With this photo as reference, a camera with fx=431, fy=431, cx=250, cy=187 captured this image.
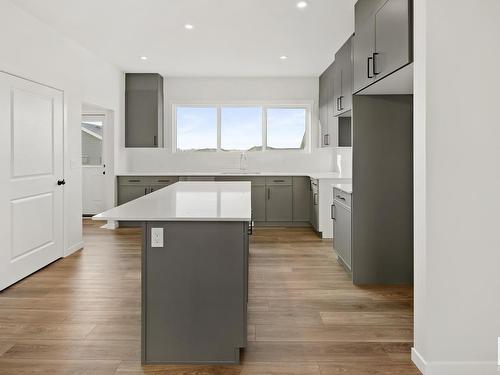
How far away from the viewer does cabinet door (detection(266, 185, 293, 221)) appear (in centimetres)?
711

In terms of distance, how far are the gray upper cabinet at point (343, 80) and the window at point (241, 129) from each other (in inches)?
82.2

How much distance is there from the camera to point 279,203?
7125 mm

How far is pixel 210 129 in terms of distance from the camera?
776 cm

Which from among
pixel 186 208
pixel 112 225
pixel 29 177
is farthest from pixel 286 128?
pixel 186 208

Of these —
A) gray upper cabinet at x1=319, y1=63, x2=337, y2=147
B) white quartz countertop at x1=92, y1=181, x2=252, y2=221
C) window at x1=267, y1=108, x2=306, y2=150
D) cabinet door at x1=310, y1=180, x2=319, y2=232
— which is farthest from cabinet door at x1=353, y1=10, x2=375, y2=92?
window at x1=267, y1=108, x2=306, y2=150

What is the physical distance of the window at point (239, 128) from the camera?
773 centimetres

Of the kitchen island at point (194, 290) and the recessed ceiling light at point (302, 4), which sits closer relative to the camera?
the kitchen island at point (194, 290)

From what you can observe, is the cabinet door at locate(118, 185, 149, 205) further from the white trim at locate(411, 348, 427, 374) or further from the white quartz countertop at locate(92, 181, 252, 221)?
the white trim at locate(411, 348, 427, 374)

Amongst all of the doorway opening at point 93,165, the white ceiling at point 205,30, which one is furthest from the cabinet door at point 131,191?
the white ceiling at point 205,30

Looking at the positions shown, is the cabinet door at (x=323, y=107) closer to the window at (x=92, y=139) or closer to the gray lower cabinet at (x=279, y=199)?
the gray lower cabinet at (x=279, y=199)

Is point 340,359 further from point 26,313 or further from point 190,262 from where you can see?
point 26,313

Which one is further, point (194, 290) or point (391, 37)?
point (391, 37)

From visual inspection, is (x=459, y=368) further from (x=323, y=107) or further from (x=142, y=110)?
(x=142, y=110)

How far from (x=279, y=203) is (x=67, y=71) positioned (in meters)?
3.71
